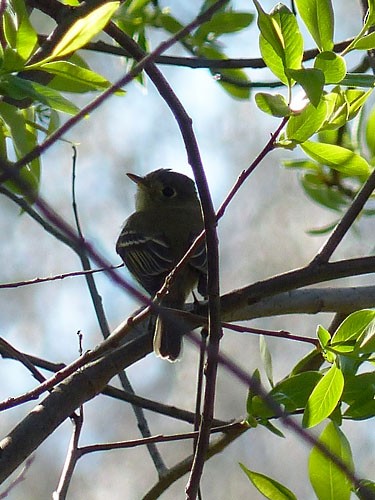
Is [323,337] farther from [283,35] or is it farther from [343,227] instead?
[283,35]

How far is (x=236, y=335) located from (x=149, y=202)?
297cm

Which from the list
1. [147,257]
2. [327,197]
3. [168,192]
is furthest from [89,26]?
[168,192]

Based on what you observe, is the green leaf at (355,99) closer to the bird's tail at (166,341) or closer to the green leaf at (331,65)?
the green leaf at (331,65)

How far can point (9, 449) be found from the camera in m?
1.56

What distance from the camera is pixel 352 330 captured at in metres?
1.35

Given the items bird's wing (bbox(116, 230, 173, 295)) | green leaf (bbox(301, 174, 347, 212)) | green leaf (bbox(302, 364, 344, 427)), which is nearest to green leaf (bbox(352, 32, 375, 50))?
green leaf (bbox(302, 364, 344, 427))

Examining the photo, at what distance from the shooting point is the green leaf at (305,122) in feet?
4.09

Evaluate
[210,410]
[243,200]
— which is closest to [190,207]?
[210,410]

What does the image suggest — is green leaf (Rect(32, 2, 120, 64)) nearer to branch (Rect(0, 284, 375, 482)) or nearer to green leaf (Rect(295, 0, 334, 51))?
green leaf (Rect(295, 0, 334, 51))

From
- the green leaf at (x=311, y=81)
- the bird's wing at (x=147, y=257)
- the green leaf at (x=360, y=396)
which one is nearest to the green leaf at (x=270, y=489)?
the green leaf at (x=360, y=396)

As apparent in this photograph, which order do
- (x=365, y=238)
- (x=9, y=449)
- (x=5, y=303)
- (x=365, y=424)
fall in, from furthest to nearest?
(x=5, y=303)
(x=365, y=238)
(x=365, y=424)
(x=9, y=449)

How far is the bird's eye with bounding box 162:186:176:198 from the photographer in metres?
4.29

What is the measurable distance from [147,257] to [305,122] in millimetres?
2138

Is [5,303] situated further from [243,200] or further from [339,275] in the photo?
[339,275]
